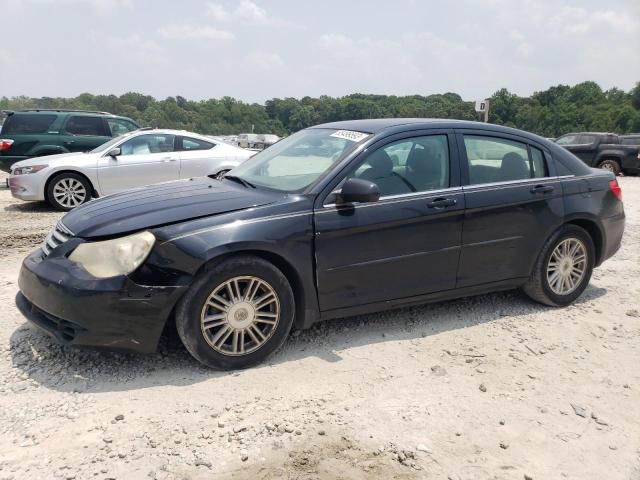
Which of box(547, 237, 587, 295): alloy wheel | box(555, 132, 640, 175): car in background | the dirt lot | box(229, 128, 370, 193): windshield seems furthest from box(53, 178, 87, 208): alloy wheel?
box(555, 132, 640, 175): car in background

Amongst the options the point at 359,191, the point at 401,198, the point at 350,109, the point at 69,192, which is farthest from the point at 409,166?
the point at 350,109

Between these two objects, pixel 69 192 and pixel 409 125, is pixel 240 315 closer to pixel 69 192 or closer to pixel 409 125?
pixel 409 125

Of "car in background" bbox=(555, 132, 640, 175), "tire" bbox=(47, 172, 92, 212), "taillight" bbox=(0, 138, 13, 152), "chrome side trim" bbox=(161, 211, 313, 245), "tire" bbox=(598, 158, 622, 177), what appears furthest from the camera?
"tire" bbox=(598, 158, 622, 177)

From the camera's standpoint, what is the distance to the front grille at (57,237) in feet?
11.7

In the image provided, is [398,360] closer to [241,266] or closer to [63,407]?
[241,266]

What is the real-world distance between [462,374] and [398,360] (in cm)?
44

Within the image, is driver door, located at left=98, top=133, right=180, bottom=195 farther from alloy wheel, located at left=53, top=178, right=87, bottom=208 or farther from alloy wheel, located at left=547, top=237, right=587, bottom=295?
alloy wheel, located at left=547, top=237, right=587, bottom=295

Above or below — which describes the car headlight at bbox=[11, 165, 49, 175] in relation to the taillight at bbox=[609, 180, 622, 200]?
above

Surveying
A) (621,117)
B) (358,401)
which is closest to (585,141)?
(358,401)

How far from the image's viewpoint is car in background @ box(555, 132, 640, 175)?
18.3 meters

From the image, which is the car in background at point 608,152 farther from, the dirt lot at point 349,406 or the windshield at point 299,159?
the windshield at point 299,159

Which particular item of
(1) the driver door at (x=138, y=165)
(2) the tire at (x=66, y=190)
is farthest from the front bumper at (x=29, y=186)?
(1) the driver door at (x=138, y=165)

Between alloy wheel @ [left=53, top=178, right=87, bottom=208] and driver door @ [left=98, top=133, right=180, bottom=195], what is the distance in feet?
Result: 1.22

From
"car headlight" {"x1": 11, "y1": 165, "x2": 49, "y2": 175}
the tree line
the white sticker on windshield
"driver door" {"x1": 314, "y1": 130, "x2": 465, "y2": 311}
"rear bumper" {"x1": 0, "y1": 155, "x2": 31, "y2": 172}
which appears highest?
the tree line
